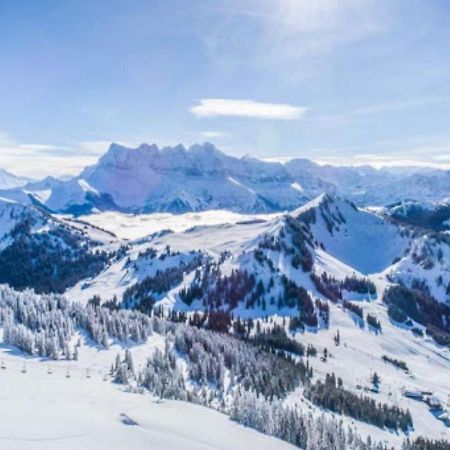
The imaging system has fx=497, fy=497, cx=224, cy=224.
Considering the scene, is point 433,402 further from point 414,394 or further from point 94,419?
point 94,419

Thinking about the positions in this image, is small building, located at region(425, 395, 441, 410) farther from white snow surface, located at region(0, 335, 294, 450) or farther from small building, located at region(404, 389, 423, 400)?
white snow surface, located at region(0, 335, 294, 450)

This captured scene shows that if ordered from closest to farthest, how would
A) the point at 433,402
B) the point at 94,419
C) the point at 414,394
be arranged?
the point at 94,419
the point at 433,402
the point at 414,394

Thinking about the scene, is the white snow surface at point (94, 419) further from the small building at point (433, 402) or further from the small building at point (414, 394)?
the small building at point (414, 394)

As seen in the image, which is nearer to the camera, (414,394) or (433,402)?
(433,402)

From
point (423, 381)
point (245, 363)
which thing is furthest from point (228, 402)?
point (423, 381)

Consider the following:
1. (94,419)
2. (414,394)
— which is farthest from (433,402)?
(94,419)

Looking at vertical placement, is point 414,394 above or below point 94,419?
below

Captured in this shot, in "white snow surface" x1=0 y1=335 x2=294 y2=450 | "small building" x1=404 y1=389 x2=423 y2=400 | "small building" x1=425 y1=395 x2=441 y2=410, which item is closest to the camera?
"white snow surface" x1=0 y1=335 x2=294 y2=450

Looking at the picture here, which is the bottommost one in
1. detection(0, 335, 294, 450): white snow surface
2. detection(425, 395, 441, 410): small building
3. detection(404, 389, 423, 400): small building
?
detection(425, 395, 441, 410): small building

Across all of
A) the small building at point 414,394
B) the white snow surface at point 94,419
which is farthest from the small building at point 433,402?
the white snow surface at point 94,419

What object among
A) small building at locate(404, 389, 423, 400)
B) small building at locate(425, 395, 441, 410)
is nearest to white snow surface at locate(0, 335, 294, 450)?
small building at locate(425, 395, 441, 410)

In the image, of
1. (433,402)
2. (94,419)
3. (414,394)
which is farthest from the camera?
(414,394)

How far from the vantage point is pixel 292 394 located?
391 feet

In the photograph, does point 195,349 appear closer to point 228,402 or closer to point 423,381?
point 228,402
